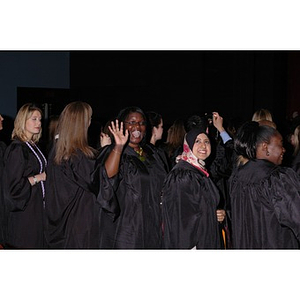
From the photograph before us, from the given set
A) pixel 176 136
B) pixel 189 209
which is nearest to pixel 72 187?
pixel 189 209

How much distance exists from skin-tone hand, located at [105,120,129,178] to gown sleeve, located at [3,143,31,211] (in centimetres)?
117

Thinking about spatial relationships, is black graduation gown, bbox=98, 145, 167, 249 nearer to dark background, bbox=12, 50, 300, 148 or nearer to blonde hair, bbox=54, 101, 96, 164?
blonde hair, bbox=54, 101, 96, 164

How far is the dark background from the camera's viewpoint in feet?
39.0

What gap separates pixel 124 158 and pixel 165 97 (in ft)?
25.3

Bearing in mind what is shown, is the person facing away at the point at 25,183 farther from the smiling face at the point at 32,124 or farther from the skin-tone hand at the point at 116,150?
the skin-tone hand at the point at 116,150

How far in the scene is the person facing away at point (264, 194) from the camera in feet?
12.4

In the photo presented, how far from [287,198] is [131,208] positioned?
140cm

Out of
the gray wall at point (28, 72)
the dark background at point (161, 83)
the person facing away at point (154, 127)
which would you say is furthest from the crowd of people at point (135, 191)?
the dark background at point (161, 83)

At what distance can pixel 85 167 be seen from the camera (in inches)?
188

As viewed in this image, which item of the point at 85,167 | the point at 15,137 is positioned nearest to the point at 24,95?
the point at 15,137

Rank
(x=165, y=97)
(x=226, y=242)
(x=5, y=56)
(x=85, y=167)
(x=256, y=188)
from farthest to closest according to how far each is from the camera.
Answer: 1. (x=165, y=97)
2. (x=5, y=56)
3. (x=85, y=167)
4. (x=226, y=242)
5. (x=256, y=188)

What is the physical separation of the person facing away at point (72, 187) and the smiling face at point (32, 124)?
21.3 inches
